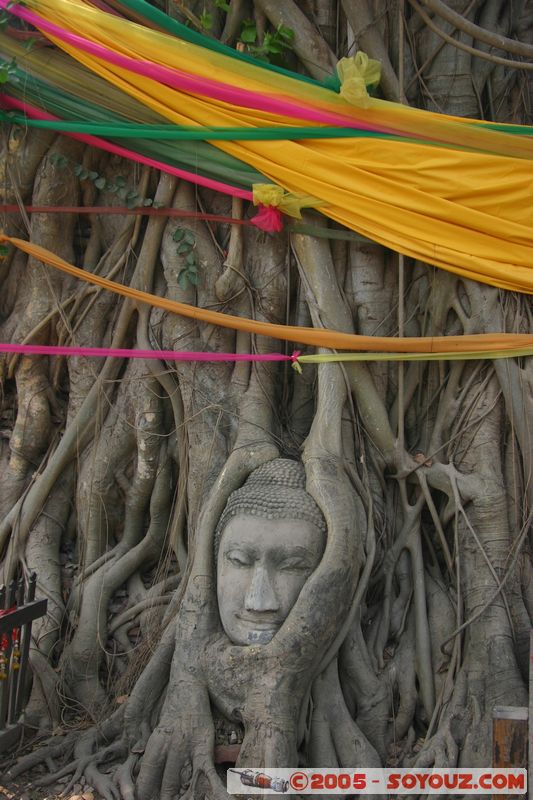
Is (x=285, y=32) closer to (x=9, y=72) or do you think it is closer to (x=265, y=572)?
(x=9, y=72)

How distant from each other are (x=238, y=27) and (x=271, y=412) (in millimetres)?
1817

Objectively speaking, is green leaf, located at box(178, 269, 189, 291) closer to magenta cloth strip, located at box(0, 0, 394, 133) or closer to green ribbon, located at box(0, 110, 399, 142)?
green ribbon, located at box(0, 110, 399, 142)

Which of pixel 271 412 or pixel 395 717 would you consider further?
pixel 271 412

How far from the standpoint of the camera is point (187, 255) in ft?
15.2

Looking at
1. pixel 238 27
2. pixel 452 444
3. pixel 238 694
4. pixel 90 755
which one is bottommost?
pixel 90 755

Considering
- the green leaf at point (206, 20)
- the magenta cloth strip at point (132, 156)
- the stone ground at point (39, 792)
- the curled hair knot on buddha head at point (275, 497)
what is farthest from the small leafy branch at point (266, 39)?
the stone ground at point (39, 792)

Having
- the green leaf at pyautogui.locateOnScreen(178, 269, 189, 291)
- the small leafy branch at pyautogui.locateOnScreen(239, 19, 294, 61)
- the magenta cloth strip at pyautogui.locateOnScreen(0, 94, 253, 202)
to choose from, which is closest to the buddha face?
the green leaf at pyautogui.locateOnScreen(178, 269, 189, 291)

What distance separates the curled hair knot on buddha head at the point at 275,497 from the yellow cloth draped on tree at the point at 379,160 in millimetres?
1069

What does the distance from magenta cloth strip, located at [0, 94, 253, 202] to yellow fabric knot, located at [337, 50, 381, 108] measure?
0.60 meters

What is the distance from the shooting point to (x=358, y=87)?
4270 millimetres

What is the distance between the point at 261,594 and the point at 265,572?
0.09m

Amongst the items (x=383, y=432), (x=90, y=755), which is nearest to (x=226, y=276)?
(x=383, y=432)

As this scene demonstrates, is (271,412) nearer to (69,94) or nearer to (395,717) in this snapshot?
(395,717)

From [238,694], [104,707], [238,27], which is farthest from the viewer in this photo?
[238,27]
